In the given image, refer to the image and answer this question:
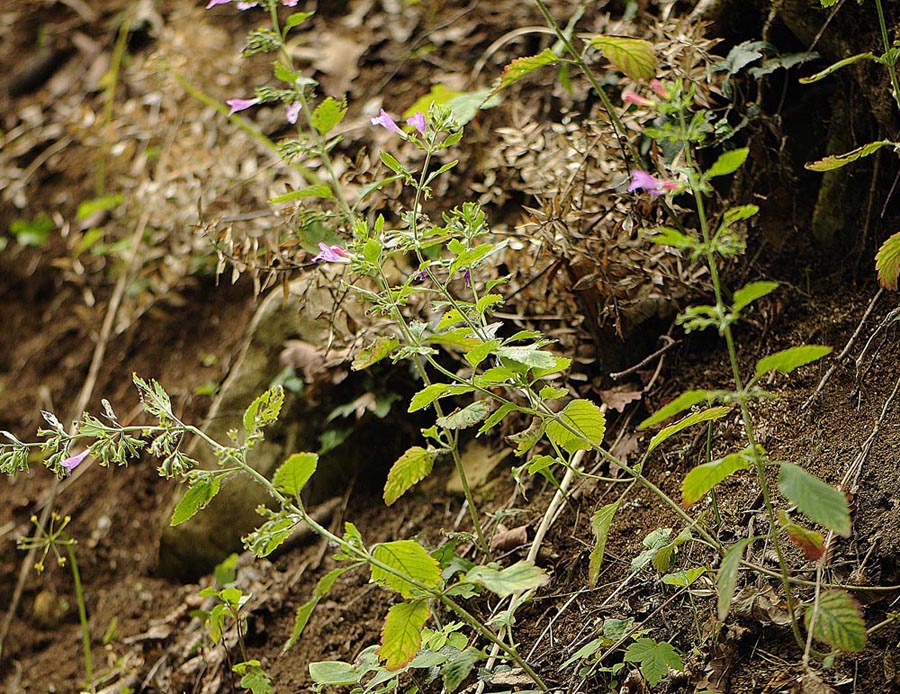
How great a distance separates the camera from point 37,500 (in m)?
3.11

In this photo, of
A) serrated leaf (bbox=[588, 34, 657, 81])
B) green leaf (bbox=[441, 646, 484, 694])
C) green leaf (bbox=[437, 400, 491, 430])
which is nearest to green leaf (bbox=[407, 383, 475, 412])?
green leaf (bbox=[437, 400, 491, 430])

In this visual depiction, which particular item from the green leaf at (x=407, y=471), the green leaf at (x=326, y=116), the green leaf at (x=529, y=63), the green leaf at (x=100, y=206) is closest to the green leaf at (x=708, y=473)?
the green leaf at (x=407, y=471)

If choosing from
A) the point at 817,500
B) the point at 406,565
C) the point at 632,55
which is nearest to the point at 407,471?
the point at 406,565

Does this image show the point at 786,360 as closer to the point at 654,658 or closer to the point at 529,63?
the point at 654,658

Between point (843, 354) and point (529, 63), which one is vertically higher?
point (529, 63)

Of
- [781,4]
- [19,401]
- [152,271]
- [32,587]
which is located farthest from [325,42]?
[32,587]

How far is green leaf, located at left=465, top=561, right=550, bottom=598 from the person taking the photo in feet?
4.54

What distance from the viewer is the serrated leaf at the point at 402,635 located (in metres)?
1.41

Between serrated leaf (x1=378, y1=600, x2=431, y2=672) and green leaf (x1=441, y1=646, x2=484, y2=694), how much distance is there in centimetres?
21

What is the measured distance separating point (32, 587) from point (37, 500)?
0.38 m

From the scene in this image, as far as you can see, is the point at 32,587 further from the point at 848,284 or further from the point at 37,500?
the point at 848,284

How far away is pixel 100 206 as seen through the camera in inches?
149

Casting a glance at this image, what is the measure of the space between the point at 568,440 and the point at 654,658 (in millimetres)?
412

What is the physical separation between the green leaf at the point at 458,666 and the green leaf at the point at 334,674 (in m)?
0.17
